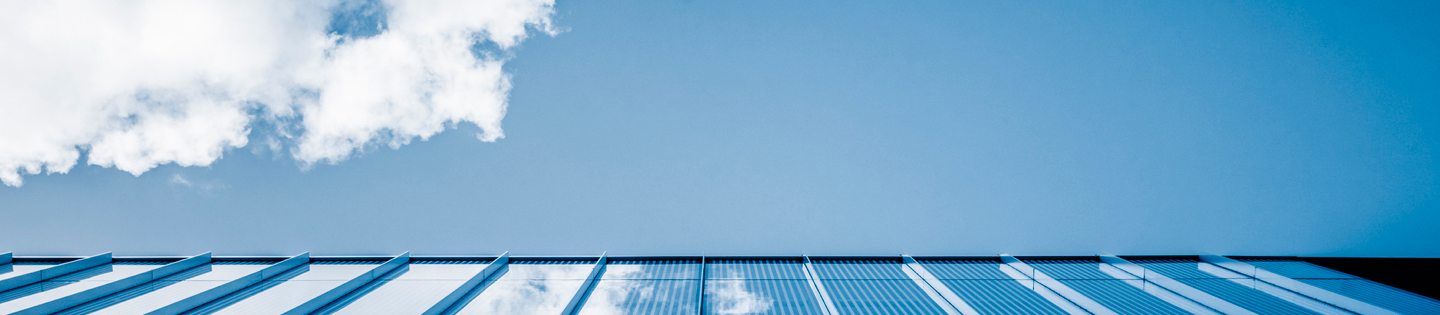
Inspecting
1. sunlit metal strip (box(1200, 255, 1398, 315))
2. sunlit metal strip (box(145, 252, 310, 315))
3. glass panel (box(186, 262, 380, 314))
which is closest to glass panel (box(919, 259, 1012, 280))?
sunlit metal strip (box(1200, 255, 1398, 315))

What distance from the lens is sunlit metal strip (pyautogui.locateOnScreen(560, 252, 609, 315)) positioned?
9.18m

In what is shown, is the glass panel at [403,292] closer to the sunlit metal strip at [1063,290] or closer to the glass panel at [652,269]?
the glass panel at [652,269]

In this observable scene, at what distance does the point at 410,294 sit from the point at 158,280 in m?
6.54

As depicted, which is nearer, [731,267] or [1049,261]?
[731,267]

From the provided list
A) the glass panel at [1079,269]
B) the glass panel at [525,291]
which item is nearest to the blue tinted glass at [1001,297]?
the glass panel at [1079,269]

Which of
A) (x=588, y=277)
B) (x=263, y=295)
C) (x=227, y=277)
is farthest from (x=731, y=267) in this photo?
(x=227, y=277)

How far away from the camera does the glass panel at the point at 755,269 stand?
38.7 feet

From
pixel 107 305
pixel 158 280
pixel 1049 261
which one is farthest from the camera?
pixel 1049 261

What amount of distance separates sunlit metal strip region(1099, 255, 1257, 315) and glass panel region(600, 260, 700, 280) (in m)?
10.9

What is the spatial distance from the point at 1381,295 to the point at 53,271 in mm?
29627

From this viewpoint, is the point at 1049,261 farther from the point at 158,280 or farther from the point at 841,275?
the point at 158,280

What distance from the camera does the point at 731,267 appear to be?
12.7 meters

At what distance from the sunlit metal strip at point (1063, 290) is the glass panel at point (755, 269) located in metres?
5.57

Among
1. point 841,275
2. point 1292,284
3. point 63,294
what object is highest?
point 63,294
